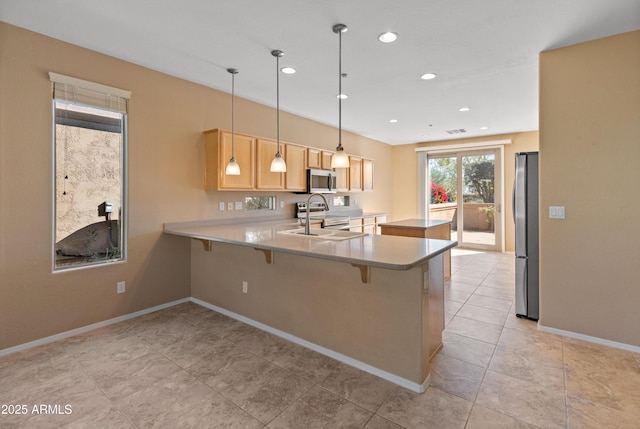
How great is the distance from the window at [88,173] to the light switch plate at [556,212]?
410 cm

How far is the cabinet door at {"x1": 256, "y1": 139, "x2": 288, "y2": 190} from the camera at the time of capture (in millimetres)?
4035

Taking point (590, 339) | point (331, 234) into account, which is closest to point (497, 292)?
point (590, 339)

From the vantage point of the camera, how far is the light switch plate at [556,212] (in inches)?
109

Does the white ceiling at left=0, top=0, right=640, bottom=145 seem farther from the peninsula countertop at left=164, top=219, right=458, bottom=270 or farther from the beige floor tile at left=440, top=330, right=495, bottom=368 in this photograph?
the beige floor tile at left=440, top=330, right=495, bottom=368

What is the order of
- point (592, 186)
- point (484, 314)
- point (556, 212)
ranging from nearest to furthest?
1. point (592, 186)
2. point (556, 212)
3. point (484, 314)

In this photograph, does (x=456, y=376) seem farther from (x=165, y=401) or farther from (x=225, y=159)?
(x=225, y=159)

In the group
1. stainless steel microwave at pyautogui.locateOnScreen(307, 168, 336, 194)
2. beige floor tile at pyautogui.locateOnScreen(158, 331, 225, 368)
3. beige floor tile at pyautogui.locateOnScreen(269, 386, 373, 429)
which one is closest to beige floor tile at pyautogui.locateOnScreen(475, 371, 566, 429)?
beige floor tile at pyautogui.locateOnScreen(269, 386, 373, 429)

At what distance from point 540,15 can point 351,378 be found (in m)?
2.98

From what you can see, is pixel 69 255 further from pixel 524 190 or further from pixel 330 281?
pixel 524 190

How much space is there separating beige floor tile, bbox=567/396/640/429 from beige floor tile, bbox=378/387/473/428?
0.54 meters

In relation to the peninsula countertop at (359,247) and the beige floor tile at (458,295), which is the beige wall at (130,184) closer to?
the peninsula countertop at (359,247)

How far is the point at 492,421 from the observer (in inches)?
67.9

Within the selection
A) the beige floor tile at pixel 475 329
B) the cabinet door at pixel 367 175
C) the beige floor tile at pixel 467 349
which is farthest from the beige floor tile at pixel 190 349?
the cabinet door at pixel 367 175

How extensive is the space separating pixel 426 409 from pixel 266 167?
10.6 feet
